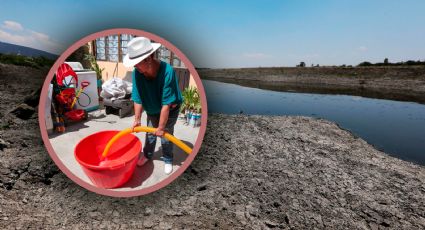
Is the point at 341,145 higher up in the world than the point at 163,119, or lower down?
lower down

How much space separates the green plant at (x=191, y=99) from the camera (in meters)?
1.56

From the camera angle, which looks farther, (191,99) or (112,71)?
(191,99)

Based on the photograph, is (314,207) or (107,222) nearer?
(107,222)

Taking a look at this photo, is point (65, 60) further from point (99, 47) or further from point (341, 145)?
point (341, 145)

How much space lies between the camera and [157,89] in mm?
1448

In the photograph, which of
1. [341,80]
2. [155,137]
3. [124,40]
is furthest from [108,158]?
[341,80]

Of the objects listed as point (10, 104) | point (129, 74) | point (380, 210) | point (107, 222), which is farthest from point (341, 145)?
point (10, 104)

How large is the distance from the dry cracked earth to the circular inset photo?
0.42 meters

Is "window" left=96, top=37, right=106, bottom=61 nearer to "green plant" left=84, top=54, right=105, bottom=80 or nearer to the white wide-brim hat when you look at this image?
"green plant" left=84, top=54, right=105, bottom=80

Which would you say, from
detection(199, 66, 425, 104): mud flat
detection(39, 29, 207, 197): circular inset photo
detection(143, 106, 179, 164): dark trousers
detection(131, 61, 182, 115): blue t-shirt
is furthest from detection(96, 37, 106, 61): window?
detection(199, 66, 425, 104): mud flat

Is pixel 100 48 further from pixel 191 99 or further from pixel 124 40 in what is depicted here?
pixel 191 99

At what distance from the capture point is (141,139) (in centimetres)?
152

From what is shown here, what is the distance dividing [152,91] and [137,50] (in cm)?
23

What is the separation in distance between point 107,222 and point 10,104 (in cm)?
462
